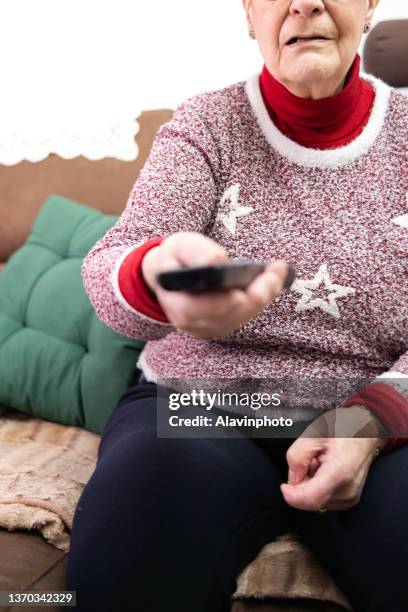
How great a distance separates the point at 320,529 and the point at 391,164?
0.49m

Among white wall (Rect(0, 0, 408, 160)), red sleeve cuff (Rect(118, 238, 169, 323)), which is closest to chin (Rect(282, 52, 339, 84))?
red sleeve cuff (Rect(118, 238, 169, 323))

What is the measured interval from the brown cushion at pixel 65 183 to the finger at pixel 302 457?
0.83m

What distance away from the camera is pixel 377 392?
74 cm

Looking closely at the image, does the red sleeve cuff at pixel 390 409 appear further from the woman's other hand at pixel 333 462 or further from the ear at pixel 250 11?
the ear at pixel 250 11

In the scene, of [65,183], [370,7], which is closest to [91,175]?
[65,183]

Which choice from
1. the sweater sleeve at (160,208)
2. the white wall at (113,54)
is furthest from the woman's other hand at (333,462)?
the white wall at (113,54)

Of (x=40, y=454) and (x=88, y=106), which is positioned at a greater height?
(x=88, y=106)

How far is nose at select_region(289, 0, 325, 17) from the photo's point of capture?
30.5 inches

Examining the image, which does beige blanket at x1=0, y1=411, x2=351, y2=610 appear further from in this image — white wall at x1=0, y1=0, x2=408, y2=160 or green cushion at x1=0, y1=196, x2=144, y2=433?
white wall at x1=0, y1=0, x2=408, y2=160

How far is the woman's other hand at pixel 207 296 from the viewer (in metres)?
0.48

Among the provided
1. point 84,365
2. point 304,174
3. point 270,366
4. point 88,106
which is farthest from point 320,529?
point 88,106

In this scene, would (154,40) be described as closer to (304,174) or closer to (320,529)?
(304,174)

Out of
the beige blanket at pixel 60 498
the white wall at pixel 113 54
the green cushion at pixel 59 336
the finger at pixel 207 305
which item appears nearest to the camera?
the finger at pixel 207 305

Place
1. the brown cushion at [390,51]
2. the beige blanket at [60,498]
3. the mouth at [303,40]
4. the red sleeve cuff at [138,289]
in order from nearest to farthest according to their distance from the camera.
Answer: the red sleeve cuff at [138,289], the beige blanket at [60,498], the mouth at [303,40], the brown cushion at [390,51]
